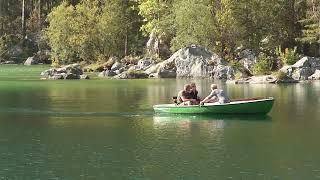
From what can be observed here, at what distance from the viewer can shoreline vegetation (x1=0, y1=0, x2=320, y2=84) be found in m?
62.0

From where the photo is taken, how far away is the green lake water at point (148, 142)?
16.8 metres

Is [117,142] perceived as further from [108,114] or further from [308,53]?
[308,53]

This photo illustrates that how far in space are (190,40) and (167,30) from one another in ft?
26.6

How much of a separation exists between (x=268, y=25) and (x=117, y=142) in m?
51.8

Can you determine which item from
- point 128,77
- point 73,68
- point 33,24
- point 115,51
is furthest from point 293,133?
point 33,24

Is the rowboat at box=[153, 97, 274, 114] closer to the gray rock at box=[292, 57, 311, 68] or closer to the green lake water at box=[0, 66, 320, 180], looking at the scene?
the green lake water at box=[0, 66, 320, 180]

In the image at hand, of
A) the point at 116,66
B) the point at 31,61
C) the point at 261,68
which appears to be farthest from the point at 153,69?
the point at 31,61

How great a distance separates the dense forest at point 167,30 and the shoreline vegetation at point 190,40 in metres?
0.11

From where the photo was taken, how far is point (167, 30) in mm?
76688

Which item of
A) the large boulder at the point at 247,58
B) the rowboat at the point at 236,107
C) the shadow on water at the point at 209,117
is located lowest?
the shadow on water at the point at 209,117

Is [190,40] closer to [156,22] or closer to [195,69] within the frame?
[195,69]

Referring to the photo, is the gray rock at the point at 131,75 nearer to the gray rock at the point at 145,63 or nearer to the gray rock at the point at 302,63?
the gray rock at the point at 145,63

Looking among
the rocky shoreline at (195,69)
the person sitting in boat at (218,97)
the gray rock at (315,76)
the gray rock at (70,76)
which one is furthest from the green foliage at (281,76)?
the person sitting in boat at (218,97)

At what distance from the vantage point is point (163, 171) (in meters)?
16.7
